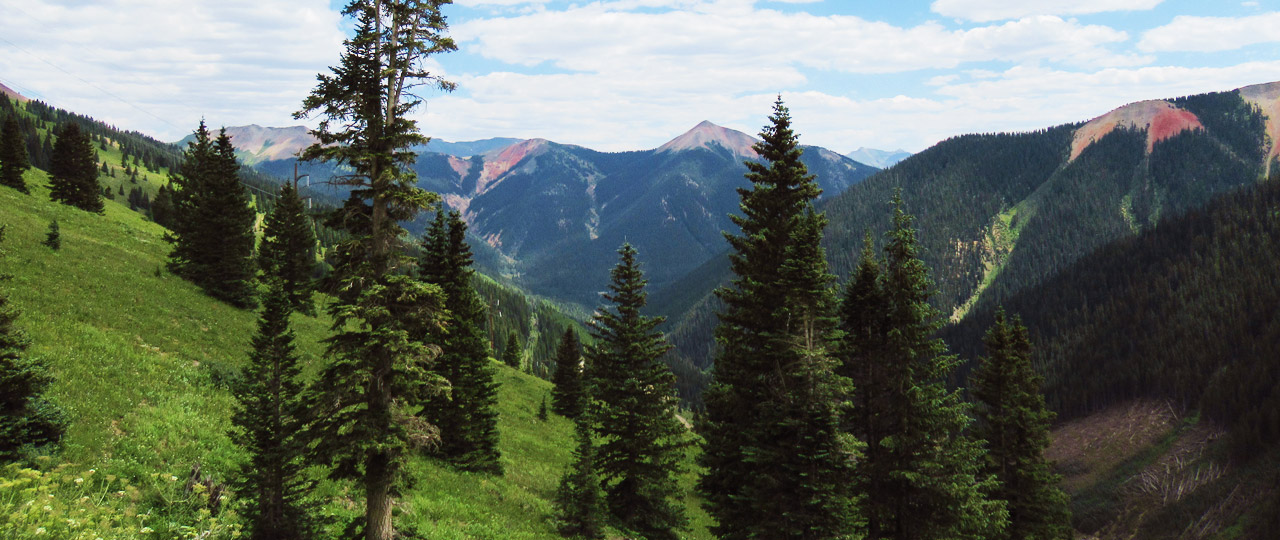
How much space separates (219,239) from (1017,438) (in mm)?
56927

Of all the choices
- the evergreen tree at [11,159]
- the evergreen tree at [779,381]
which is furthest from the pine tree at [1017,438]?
the evergreen tree at [11,159]

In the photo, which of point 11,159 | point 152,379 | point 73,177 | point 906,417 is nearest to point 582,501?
point 906,417

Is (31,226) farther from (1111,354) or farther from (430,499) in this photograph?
(1111,354)

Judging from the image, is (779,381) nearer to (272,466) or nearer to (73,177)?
(272,466)

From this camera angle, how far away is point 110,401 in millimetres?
18734

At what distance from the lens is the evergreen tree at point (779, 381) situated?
1823cm

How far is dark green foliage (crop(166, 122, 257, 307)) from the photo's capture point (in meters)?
43.7

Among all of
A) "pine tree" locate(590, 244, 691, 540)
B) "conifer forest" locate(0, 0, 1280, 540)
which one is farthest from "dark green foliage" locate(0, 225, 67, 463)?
"pine tree" locate(590, 244, 691, 540)

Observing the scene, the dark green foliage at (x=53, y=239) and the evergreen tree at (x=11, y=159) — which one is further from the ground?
the evergreen tree at (x=11, y=159)

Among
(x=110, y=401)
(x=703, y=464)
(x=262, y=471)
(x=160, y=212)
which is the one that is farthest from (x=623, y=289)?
(x=160, y=212)

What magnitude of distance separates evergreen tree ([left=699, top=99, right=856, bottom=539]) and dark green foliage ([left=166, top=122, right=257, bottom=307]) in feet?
129

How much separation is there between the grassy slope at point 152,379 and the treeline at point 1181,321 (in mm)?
116830

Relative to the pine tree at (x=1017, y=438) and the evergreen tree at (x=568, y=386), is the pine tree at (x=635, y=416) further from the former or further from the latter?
the evergreen tree at (x=568, y=386)

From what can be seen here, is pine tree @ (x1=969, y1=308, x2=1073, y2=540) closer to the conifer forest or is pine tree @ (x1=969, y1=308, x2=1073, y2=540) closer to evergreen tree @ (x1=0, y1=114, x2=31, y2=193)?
the conifer forest
